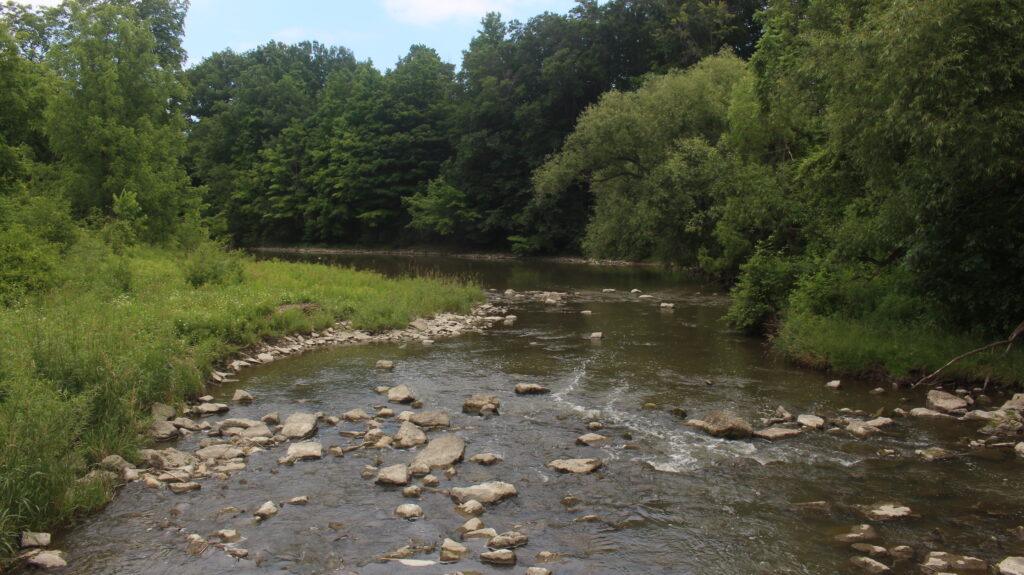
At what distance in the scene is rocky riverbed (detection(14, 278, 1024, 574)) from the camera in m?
6.94

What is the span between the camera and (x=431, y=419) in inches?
453

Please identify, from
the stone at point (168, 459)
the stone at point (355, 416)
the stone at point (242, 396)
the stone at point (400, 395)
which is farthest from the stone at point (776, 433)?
the stone at point (242, 396)

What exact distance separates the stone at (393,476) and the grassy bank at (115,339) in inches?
124

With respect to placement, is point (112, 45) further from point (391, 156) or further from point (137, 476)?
point (391, 156)

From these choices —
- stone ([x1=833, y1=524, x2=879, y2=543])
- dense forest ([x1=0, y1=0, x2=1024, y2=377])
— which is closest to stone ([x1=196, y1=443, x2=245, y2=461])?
dense forest ([x1=0, y1=0, x2=1024, y2=377])

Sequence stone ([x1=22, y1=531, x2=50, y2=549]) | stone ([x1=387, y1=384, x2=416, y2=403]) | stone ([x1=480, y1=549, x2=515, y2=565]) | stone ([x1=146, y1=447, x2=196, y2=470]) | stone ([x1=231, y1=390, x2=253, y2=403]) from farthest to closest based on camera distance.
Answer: stone ([x1=387, y1=384, x2=416, y2=403]) → stone ([x1=231, y1=390, x2=253, y2=403]) → stone ([x1=146, y1=447, x2=196, y2=470]) → stone ([x1=22, y1=531, x2=50, y2=549]) → stone ([x1=480, y1=549, x2=515, y2=565])

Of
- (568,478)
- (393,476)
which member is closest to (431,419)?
(393,476)

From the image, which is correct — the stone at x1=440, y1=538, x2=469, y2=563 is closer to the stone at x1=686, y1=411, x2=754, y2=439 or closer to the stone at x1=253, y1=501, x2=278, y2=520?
the stone at x1=253, y1=501, x2=278, y2=520

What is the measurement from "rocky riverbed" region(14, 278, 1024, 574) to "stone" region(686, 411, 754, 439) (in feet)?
0.14

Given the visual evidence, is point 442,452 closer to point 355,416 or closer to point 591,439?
point 591,439

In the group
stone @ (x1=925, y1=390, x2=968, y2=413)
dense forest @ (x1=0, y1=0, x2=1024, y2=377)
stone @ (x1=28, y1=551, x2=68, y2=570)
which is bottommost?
stone @ (x1=28, y1=551, x2=68, y2=570)

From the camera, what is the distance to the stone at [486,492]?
8281 millimetres

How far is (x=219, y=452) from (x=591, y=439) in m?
5.44

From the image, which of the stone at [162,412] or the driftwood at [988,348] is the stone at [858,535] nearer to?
the driftwood at [988,348]
